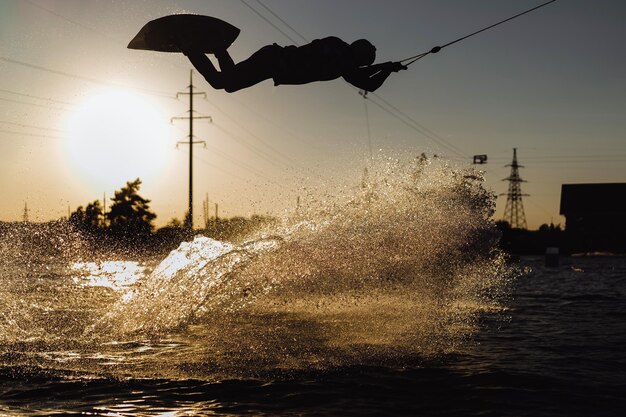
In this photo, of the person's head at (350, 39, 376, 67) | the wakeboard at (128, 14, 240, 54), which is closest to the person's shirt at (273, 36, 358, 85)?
the person's head at (350, 39, 376, 67)

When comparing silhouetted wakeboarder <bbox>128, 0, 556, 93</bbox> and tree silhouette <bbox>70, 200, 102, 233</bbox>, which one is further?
tree silhouette <bbox>70, 200, 102, 233</bbox>

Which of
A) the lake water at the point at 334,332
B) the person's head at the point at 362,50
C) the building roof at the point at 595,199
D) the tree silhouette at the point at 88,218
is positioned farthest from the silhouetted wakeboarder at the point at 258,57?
the building roof at the point at 595,199

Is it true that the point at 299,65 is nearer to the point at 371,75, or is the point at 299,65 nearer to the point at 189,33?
the point at 371,75

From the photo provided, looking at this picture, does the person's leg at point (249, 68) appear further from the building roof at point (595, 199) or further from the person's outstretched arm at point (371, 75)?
the building roof at point (595, 199)

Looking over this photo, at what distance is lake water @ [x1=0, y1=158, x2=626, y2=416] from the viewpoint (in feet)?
30.6

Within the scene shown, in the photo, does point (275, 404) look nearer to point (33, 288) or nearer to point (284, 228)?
point (284, 228)

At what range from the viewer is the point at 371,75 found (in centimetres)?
1046

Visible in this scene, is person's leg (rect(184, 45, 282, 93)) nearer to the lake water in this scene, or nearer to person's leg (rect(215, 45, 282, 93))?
person's leg (rect(215, 45, 282, 93))

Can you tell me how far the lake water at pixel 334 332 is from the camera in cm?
933

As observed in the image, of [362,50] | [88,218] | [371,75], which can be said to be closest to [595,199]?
[88,218]

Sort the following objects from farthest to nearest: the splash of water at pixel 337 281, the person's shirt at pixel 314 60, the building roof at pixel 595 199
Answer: the building roof at pixel 595 199, the splash of water at pixel 337 281, the person's shirt at pixel 314 60

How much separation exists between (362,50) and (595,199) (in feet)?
301

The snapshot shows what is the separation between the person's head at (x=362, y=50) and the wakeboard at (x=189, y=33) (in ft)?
5.81

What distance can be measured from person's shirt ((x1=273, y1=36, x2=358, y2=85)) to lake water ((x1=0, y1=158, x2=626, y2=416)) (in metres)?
4.09
